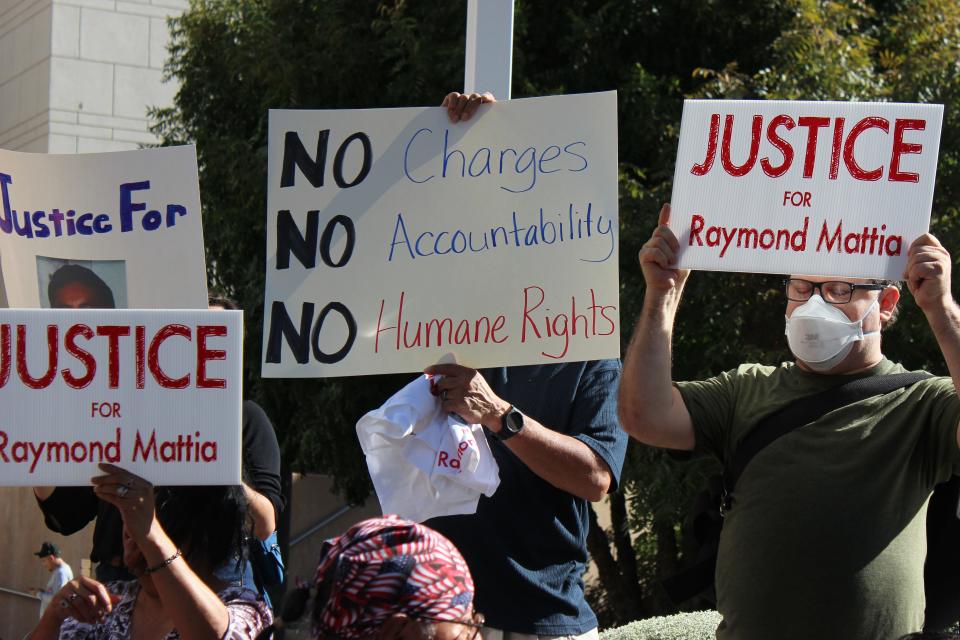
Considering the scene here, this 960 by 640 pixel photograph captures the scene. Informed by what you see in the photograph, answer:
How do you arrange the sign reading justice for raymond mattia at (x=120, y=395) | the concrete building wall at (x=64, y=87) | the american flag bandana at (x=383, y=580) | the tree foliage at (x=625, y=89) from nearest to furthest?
the american flag bandana at (x=383, y=580), the sign reading justice for raymond mattia at (x=120, y=395), the tree foliage at (x=625, y=89), the concrete building wall at (x=64, y=87)

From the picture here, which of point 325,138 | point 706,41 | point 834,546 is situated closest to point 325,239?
point 325,138

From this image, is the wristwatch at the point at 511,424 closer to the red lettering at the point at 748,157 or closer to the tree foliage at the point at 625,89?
the red lettering at the point at 748,157

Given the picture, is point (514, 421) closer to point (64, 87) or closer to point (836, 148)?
point (836, 148)

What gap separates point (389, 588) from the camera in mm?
1969

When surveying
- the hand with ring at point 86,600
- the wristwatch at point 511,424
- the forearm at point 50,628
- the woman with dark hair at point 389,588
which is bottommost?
the forearm at point 50,628

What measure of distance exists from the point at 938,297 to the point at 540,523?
113 centimetres

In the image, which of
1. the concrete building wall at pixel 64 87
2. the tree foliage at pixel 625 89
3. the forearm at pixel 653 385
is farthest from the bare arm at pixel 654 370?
the concrete building wall at pixel 64 87

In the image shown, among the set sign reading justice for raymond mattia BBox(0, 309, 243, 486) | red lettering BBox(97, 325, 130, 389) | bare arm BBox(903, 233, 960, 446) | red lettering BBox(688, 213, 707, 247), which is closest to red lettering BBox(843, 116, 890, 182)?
bare arm BBox(903, 233, 960, 446)

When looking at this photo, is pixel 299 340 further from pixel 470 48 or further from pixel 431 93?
pixel 431 93

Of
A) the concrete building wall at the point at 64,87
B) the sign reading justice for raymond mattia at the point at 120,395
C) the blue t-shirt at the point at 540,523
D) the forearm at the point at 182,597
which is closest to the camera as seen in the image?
the forearm at the point at 182,597

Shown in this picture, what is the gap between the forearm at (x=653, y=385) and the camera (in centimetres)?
323

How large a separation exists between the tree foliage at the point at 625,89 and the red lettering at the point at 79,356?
4.66 m

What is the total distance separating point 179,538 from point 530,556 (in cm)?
87

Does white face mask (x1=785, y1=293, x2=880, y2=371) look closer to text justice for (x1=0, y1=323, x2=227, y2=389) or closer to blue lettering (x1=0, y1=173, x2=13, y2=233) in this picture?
text justice for (x1=0, y1=323, x2=227, y2=389)
